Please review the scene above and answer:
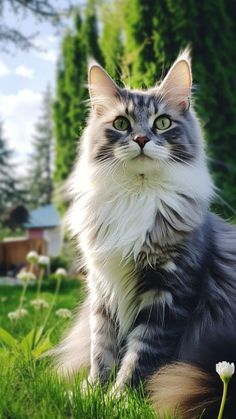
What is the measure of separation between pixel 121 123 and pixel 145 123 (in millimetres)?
118

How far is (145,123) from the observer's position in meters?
2.48

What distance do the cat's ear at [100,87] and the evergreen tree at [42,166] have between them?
3569 centimetres

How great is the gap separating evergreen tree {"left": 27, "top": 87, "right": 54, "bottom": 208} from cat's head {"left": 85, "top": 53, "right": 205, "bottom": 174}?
35759mm

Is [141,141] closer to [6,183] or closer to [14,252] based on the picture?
[14,252]

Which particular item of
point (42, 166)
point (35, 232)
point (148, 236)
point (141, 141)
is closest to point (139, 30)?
point (141, 141)

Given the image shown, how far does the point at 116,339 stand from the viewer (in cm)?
251

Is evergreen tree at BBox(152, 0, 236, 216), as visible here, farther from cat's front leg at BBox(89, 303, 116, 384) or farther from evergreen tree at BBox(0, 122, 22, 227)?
evergreen tree at BBox(0, 122, 22, 227)

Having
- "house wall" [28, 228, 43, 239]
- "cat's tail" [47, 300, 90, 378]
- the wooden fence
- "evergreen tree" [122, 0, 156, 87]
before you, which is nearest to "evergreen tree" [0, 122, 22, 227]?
"house wall" [28, 228, 43, 239]

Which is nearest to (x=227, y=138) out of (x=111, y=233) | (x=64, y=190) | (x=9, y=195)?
(x=64, y=190)

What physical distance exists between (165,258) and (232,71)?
17.8ft

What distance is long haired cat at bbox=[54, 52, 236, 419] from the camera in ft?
7.55

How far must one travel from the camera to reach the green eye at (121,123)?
2.52 metres

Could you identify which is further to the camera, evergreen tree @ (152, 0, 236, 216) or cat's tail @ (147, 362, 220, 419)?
evergreen tree @ (152, 0, 236, 216)

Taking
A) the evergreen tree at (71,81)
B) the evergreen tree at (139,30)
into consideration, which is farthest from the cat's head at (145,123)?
the evergreen tree at (71,81)
